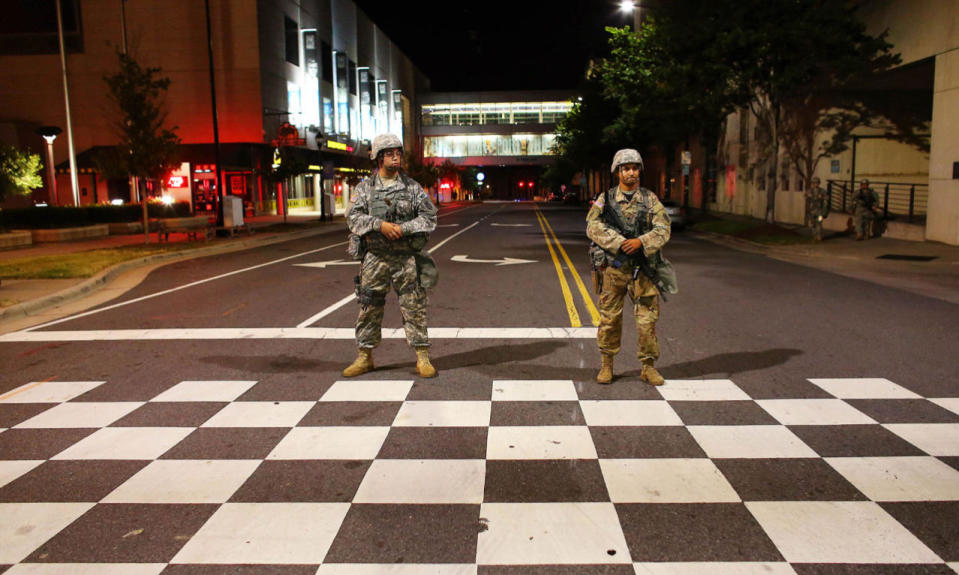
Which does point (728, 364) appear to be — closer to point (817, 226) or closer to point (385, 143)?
point (385, 143)

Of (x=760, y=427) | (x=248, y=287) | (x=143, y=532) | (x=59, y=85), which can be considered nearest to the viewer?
(x=143, y=532)

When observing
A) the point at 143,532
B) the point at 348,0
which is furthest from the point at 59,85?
the point at 143,532

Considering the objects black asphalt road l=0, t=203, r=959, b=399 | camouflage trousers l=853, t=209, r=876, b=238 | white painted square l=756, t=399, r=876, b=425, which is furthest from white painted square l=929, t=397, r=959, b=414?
camouflage trousers l=853, t=209, r=876, b=238

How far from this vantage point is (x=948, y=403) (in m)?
5.50

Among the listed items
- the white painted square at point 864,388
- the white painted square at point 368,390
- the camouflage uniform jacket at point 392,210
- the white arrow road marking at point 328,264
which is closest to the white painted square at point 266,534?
the white painted square at point 368,390

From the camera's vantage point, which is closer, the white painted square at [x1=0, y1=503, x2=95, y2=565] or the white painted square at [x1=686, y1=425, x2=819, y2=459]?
the white painted square at [x1=0, y1=503, x2=95, y2=565]

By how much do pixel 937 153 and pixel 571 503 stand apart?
2026 centimetres

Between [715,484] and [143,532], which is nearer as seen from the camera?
[143,532]

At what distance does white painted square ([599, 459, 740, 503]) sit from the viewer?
12.6 feet

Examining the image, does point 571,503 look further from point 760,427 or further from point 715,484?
point 760,427

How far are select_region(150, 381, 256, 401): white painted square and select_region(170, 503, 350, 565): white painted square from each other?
2210mm

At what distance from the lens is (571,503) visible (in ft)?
12.4

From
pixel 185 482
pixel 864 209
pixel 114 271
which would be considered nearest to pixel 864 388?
pixel 185 482

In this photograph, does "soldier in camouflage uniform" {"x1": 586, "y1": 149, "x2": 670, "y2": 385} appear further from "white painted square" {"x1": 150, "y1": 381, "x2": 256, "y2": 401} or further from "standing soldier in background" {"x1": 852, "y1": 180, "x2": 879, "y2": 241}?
"standing soldier in background" {"x1": 852, "y1": 180, "x2": 879, "y2": 241}
